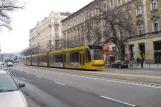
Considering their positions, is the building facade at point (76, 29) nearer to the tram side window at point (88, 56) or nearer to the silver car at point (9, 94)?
the tram side window at point (88, 56)

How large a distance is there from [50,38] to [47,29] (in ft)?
24.6

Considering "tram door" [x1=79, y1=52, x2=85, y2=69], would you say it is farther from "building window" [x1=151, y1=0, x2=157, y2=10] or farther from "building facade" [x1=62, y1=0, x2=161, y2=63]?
"building window" [x1=151, y1=0, x2=157, y2=10]

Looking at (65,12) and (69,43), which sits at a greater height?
(65,12)

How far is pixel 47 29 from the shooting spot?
120m

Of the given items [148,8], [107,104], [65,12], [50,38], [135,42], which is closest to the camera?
[107,104]

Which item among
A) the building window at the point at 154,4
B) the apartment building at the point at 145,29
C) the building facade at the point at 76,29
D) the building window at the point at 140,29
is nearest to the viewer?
the apartment building at the point at 145,29

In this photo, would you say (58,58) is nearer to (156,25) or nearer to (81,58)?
(81,58)

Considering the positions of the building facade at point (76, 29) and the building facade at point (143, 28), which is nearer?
the building facade at point (143, 28)

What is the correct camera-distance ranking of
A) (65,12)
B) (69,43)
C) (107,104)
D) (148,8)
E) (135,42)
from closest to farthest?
(107,104) → (148,8) → (135,42) → (69,43) → (65,12)

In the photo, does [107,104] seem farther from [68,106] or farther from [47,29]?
[47,29]

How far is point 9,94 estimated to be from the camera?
240 inches

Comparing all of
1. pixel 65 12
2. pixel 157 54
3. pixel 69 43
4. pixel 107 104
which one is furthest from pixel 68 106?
pixel 65 12

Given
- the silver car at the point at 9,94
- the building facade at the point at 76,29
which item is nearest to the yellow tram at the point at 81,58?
the silver car at the point at 9,94

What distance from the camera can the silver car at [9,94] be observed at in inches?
207
